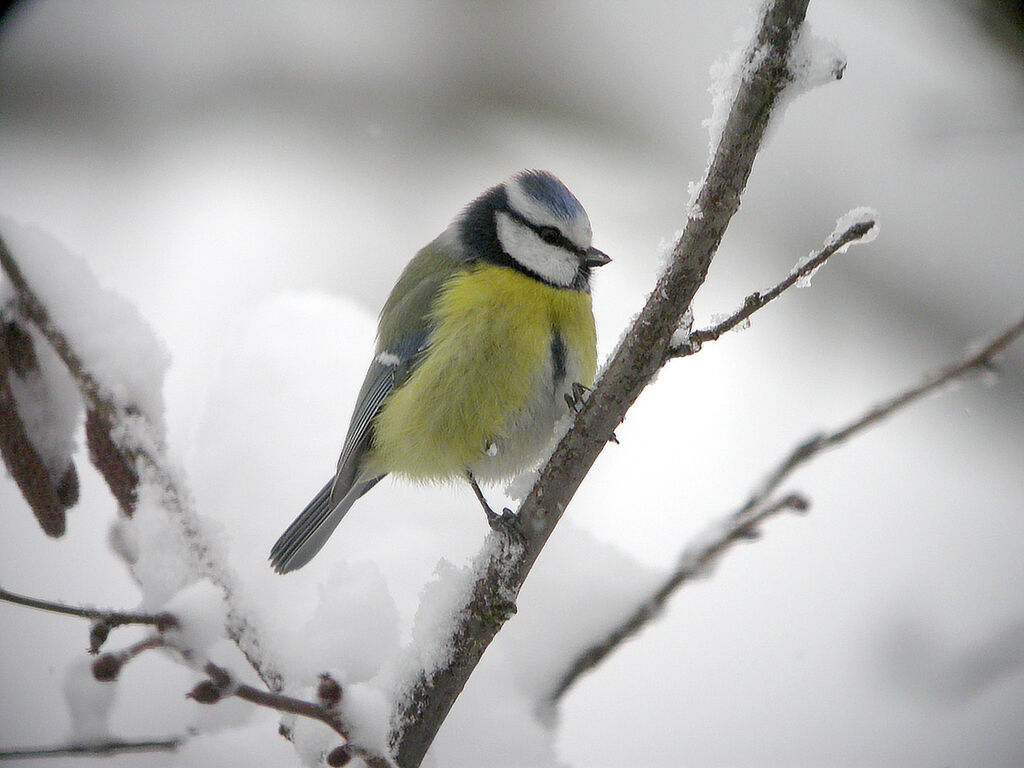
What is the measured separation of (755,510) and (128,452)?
74 centimetres

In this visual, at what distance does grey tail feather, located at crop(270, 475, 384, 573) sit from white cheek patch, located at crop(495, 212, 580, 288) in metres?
0.56

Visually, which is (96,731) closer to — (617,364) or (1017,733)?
(617,364)

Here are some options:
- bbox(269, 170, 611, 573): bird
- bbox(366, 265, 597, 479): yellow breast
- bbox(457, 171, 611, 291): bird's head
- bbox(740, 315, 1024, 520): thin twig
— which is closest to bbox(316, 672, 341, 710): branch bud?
bbox(740, 315, 1024, 520): thin twig

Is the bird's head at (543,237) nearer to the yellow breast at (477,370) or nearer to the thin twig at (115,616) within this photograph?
the yellow breast at (477,370)

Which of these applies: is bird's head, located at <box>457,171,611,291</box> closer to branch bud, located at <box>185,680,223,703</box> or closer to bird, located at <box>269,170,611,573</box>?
bird, located at <box>269,170,611,573</box>

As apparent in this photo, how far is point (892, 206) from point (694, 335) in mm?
1383

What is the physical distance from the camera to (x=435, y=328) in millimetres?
1583

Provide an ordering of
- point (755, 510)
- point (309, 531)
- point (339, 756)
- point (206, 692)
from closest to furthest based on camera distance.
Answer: point (206, 692), point (339, 756), point (755, 510), point (309, 531)

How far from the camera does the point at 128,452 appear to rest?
0.99 metres

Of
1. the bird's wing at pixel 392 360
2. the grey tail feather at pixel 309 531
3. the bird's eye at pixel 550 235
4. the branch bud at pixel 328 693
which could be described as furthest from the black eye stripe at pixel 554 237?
the branch bud at pixel 328 693

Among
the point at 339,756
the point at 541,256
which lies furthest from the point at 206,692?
the point at 541,256

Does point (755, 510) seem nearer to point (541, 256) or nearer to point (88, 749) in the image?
point (88, 749)

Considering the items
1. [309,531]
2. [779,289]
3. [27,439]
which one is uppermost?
[779,289]

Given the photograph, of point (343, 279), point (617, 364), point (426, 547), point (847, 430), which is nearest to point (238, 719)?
point (426, 547)
